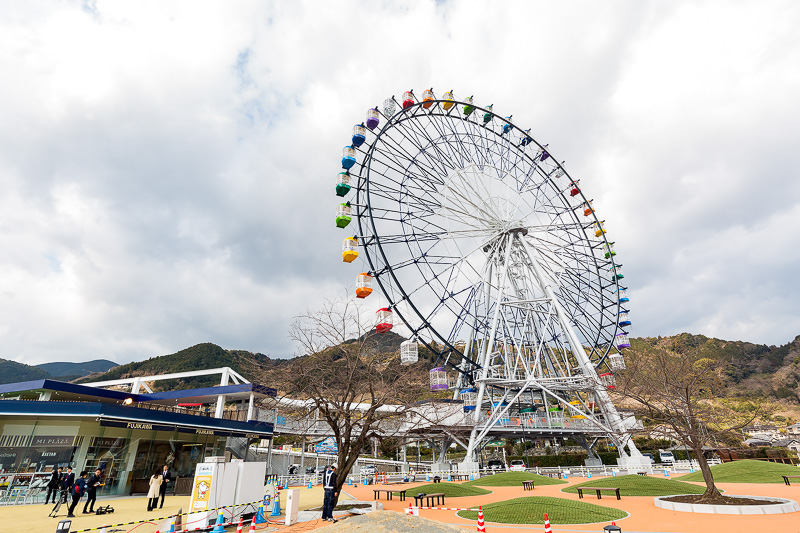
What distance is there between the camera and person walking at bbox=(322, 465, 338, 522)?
38.9 ft

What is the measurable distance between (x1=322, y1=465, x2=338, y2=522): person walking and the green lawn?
14.2 ft

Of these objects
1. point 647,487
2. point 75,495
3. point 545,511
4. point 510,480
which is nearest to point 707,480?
point 647,487

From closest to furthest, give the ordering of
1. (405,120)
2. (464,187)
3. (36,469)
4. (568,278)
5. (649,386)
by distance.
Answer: (649,386) < (36,469) < (405,120) < (464,187) < (568,278)

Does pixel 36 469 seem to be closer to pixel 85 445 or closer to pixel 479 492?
pixel 85 445

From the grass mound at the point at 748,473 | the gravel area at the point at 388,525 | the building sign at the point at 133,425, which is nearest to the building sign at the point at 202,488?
the gravel area at the point at 388,525

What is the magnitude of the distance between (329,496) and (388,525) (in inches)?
202

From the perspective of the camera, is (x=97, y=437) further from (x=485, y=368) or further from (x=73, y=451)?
(x=485, y=368)

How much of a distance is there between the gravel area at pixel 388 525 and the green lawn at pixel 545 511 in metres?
5.10

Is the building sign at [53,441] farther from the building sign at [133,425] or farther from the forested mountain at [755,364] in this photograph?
the forested mountain at [755,364]

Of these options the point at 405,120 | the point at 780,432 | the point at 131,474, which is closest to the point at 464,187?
the point at 405,120

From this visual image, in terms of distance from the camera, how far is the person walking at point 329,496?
38.9 feet

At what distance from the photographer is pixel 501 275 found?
32.7 metres

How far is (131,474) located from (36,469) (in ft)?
13.1

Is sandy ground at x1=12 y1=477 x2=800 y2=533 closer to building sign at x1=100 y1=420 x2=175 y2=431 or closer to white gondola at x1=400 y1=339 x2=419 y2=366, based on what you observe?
building sign at x1=100 y1=420 x2=175 y2=431
